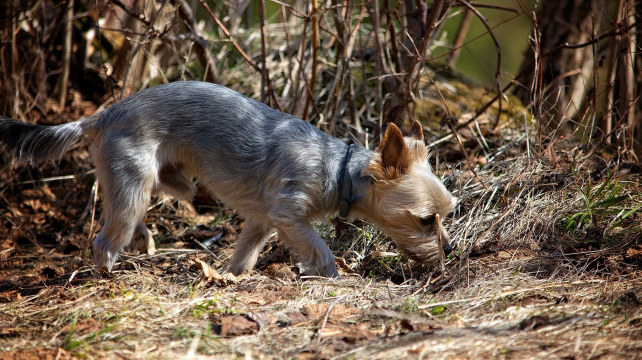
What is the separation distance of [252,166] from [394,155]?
1.04 m

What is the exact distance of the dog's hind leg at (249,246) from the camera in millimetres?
4496

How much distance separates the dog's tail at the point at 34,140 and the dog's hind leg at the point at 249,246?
56.1 inches

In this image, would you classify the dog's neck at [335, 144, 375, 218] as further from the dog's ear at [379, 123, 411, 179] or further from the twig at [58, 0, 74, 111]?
the twig at [58, 0, 74, 111]

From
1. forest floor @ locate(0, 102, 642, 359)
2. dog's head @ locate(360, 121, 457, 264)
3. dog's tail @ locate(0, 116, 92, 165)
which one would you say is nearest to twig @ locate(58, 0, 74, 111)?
forest floor @ locate(0, 102, 642, 359)

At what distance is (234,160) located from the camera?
4.33m

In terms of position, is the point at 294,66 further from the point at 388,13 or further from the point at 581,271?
the point at 581,271

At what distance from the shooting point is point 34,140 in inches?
167

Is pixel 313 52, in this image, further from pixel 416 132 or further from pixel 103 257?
pixel 103 257

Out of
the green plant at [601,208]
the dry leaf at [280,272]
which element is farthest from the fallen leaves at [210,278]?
the green plant at [601,208]

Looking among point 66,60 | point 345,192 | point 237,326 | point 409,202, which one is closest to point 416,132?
point 409,202

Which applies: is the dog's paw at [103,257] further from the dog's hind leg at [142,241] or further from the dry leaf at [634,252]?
the dry leaf at [634,252]

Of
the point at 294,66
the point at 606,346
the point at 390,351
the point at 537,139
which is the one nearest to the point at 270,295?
the point at 390,351

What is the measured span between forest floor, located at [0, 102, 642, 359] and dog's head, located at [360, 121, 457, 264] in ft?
0.75

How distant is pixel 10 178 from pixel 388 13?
12.8 feet
